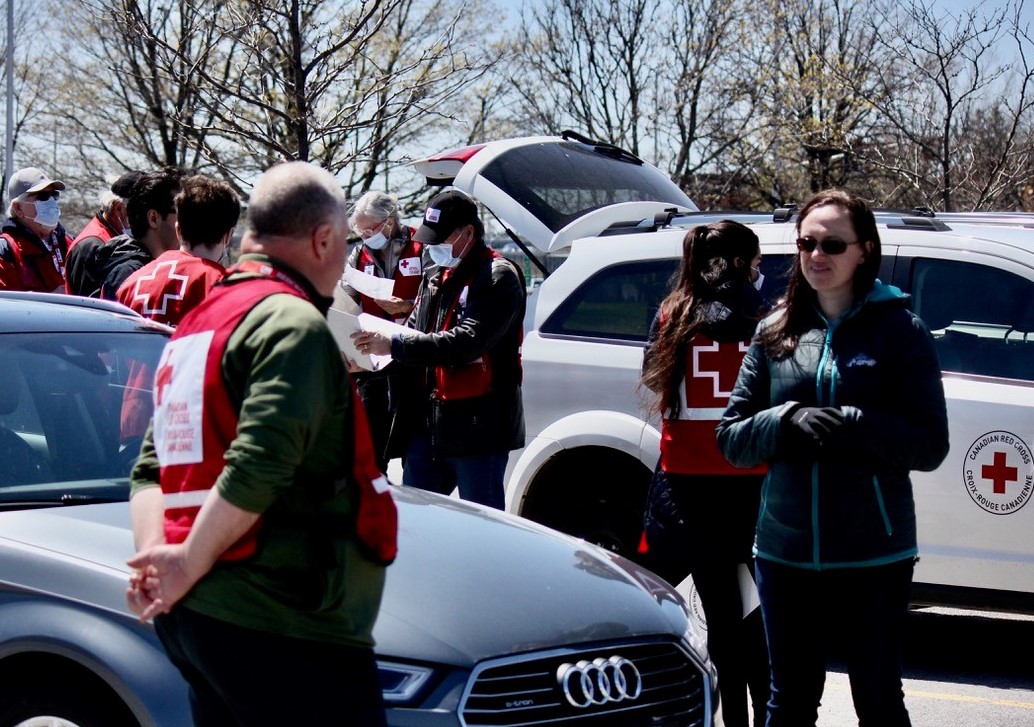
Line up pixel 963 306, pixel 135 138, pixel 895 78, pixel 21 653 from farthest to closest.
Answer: pixel 135 138 < pixel 895 78 < pixel 963 306 < pixel 21 653

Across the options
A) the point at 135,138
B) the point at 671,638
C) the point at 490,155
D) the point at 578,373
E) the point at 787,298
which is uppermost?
the point at 135,138

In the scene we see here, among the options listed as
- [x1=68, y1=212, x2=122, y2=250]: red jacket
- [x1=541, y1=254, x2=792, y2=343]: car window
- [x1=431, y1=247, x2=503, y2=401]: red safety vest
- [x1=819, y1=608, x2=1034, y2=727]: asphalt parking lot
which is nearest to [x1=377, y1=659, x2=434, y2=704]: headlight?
[x1=431, y1=247, x2=503, y2=401]: red safety vest

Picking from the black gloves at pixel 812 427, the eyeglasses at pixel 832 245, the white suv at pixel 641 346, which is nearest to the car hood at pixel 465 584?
the black gloves at pixel 812 427

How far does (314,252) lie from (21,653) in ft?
4.61

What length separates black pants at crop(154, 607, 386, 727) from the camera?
2260 millimetres

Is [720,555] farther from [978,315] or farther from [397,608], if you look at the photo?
[978,315]

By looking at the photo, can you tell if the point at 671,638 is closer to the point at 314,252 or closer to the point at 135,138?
the point at 314,252

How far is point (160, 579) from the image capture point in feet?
7.44

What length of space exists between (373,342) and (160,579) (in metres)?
2.99

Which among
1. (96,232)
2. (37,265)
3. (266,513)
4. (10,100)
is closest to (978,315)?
(266,513)

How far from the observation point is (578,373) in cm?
595

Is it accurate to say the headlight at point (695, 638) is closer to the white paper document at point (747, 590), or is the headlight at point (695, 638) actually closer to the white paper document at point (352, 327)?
the white paper document at point (747, 590)

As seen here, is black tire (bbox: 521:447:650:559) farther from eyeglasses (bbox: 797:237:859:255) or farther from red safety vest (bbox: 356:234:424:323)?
eyeglasses (bbox: 797:237:859:255)

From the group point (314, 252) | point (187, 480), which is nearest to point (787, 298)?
point (314, 252)
